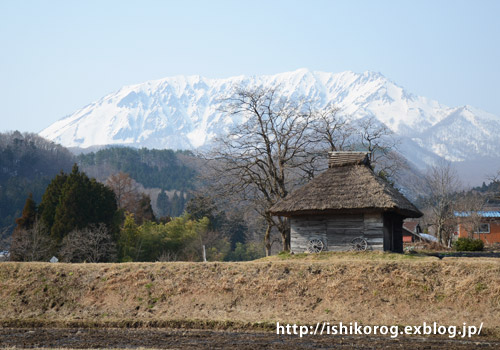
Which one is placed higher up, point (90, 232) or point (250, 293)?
point (90, 232)

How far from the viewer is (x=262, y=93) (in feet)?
121

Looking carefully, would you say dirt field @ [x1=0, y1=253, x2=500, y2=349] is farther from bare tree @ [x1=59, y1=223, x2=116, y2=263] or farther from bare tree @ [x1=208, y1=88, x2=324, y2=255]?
bare tree @ [x1=59, y1=223, x2=116, y2=263]

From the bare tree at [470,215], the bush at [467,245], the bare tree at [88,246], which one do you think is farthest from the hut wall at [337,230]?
the bare tree at [470,215]

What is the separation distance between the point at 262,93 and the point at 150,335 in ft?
73.5

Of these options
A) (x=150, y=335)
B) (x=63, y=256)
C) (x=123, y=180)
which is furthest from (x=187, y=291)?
(x=123, y=180)

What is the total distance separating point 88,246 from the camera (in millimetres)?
44688

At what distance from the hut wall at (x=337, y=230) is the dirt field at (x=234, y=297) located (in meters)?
5.18

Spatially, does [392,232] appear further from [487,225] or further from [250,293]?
→ [487,225]

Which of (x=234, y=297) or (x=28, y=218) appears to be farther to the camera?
(x=28, y=218)

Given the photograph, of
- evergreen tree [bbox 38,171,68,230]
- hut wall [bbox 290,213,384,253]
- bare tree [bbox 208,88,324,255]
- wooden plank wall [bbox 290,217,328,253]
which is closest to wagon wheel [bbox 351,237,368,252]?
hut wall [bbox 290,213,384,253]

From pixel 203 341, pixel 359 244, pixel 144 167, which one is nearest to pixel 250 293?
pixel 203 341

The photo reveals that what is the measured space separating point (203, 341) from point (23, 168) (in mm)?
117281

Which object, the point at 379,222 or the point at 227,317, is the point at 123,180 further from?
the point at 227,317

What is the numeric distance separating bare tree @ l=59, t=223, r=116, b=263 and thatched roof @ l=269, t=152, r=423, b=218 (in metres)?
20.0
